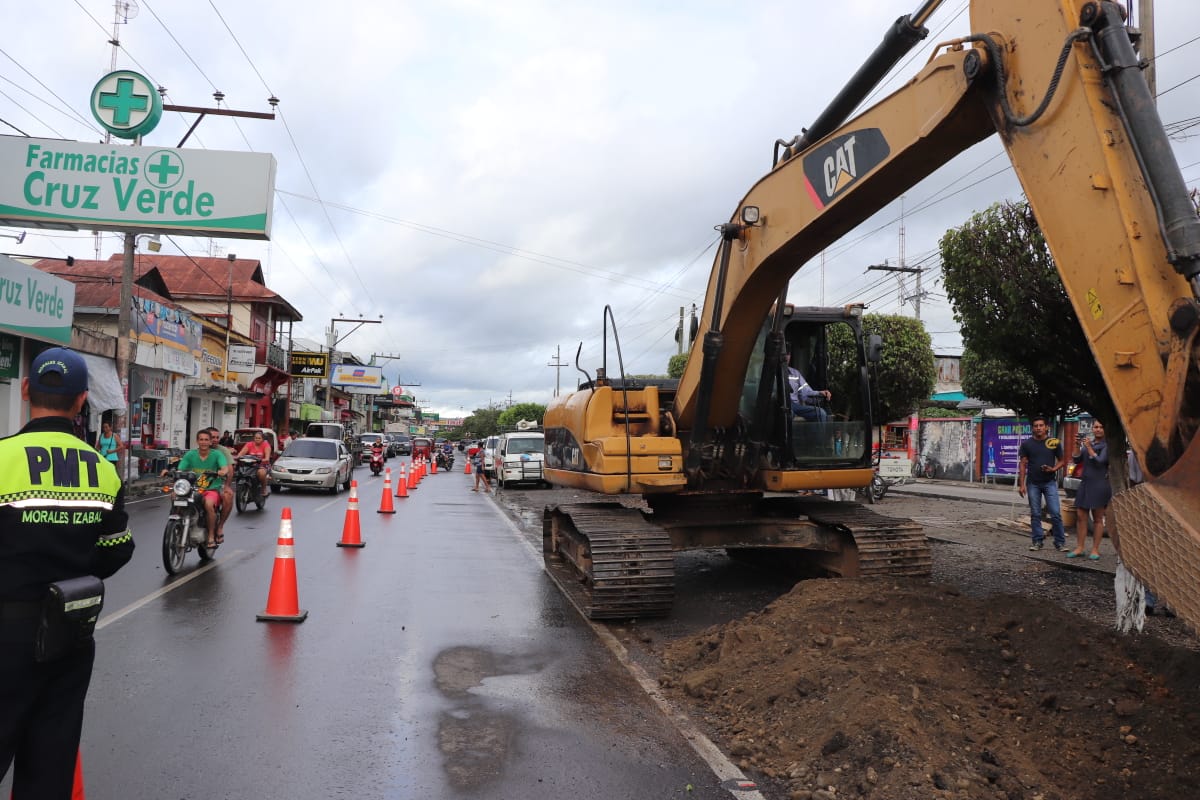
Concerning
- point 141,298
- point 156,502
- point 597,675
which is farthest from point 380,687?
point 141,298

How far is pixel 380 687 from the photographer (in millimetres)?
5418

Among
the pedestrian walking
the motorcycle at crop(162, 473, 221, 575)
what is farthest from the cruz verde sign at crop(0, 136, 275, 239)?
the motorcycle at crop(162, 473, 221, 575)

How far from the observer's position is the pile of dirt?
149 inches

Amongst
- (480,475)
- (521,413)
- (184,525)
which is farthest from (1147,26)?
(521,413)

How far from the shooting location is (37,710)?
2754mm

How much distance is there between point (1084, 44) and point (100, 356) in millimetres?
25069

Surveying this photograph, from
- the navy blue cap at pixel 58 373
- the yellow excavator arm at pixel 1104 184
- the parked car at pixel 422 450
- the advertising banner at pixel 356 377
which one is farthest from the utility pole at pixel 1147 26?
the advertising banner at pixel 356 377

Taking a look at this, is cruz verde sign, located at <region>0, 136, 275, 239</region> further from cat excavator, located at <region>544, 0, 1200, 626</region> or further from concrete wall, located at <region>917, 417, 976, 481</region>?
concrete wall, located at <region>917, 417, 976, 481</region>

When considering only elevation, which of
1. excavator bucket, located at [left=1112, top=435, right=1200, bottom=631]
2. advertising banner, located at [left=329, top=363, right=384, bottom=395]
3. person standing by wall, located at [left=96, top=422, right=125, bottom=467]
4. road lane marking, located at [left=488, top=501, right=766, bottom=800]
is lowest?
road lane marking, located at [left=488, top=501, right=766, bottom=800]

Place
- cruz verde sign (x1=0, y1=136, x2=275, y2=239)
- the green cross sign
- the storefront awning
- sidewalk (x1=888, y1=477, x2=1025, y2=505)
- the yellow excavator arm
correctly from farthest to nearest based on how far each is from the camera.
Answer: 1. sidewalk (x1=888, y1=477, x2=1025, y2=505)
2. the storefront awning
3. cruz verde sign (x1=0, y1=136, x2=275, y2=239)
4. the green cross sign
5. the yellow excavator arm

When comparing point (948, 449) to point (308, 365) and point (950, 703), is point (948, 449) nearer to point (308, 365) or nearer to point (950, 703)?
point (950, 703)

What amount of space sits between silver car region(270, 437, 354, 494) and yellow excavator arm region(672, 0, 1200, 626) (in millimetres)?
20295

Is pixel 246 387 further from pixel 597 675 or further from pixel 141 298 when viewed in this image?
pixel 597 675

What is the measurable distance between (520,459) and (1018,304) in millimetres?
17737
